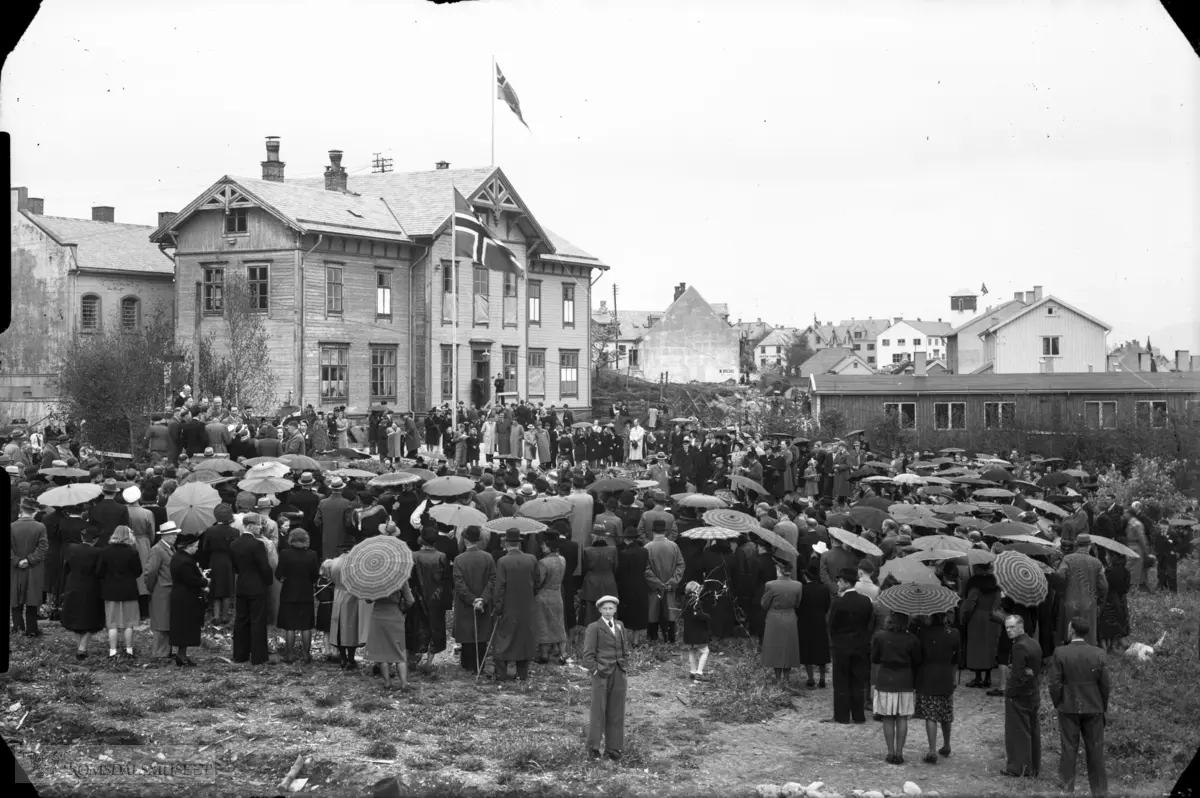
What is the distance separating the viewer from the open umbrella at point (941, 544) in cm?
1375

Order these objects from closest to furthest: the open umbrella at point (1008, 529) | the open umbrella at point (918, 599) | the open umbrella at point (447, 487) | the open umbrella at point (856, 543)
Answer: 1. the open umbrella at point (918, 599)
2. the open umbrella at point (856, 543)
3. the open umbrella at point (1008, 529)
4. the open umbrella at point (447, 487)

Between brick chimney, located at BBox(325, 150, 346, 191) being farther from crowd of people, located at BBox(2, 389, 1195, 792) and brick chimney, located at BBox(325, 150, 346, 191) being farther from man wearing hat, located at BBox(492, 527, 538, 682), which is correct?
man wearing hat, located at BBox(492, 527, 538, 682)

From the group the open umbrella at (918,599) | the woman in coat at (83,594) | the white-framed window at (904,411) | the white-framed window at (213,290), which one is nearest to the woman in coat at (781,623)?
the open umbrella at (918,599)

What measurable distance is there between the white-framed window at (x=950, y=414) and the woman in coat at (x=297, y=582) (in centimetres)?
3771

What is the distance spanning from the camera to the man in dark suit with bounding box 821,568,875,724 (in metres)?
12.0

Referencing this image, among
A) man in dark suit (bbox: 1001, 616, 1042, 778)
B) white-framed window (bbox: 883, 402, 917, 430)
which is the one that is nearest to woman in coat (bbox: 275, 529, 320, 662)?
man in dark suit (bbox: 1001, 616, 1042, 778)

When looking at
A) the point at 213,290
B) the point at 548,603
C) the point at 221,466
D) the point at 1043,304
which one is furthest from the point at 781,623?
the point at 1043,304

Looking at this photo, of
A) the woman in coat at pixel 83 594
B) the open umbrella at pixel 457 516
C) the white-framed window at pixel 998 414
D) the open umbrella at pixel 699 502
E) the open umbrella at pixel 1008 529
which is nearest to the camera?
the woman in coat at pixel 83 594

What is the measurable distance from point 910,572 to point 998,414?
35.9 m

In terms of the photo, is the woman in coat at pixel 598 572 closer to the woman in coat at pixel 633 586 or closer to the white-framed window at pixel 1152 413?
the woman in coat at pixel 633 586

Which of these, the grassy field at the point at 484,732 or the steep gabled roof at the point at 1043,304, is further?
the steep gabled roof at the point at 1043,304

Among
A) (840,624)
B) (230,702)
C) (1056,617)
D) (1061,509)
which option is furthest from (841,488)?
(230,702)

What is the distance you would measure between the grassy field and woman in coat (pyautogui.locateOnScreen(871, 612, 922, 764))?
34 centimetres

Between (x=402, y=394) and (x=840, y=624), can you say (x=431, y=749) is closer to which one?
(x=840, y=624)
